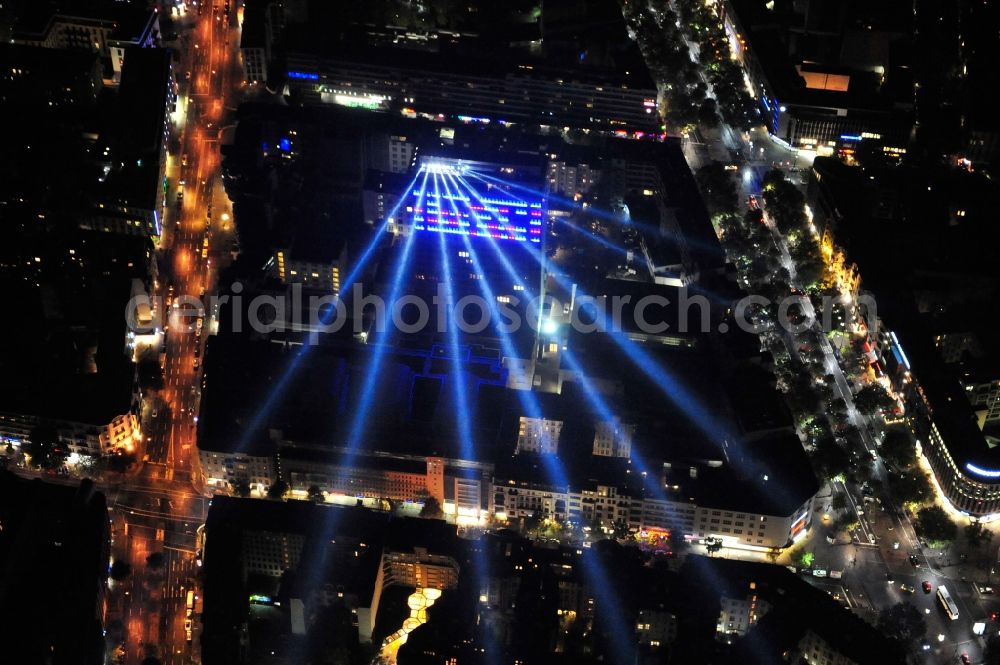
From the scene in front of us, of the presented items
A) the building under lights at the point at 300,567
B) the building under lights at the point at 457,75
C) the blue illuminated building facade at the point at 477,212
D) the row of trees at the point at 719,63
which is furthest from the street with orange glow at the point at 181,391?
the row of trees at the point at 719,63

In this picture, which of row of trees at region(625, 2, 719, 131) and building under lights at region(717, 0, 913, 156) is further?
A: row of trees at region(625, 2, 719, 131)

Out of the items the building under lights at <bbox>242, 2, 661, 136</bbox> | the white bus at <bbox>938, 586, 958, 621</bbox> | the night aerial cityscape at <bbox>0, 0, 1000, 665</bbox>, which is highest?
the building under lights at <bbox>242, 2, 661, 136</bbox>

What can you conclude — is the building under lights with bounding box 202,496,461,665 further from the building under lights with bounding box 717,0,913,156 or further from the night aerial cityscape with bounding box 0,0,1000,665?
the building under lights with bounding box 717,0,913,156

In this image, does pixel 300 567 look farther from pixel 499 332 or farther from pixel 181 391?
pixel 499 332

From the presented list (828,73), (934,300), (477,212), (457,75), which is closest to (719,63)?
(828,73)

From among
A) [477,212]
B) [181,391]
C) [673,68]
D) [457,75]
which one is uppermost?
[673,68]

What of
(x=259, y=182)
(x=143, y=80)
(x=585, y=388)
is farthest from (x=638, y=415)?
(x=143, y=80)

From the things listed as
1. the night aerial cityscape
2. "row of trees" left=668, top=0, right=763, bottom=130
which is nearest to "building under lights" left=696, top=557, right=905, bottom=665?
the night aerial cityscape
